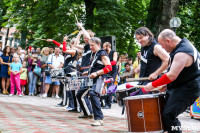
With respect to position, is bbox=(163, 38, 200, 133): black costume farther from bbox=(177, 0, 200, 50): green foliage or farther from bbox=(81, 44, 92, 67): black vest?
bbox=(177, 0, 200, 50): green foliage

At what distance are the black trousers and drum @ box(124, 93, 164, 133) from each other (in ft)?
0.45

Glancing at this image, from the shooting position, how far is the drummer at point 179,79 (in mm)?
4238

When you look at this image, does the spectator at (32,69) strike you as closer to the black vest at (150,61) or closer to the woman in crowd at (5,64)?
the woman in crowd at (5,64)

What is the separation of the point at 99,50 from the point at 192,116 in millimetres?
4296

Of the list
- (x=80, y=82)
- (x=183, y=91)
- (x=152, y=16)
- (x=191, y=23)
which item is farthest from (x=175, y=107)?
(x=191, y=23)

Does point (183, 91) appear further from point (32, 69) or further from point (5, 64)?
point (5, 64)

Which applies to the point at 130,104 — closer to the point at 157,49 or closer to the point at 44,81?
the point at 157,49

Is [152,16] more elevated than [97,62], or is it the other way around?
[152,16]

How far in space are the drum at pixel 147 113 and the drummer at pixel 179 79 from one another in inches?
5.0

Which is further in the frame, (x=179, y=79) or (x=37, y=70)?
(x=37, y=70)

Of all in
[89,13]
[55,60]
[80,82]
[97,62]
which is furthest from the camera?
[89,13]

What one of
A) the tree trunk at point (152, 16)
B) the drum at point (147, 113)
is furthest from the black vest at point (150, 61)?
the tree trunk at point (152, 16)

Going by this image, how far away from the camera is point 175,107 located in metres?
4.34

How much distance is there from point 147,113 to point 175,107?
46cm
